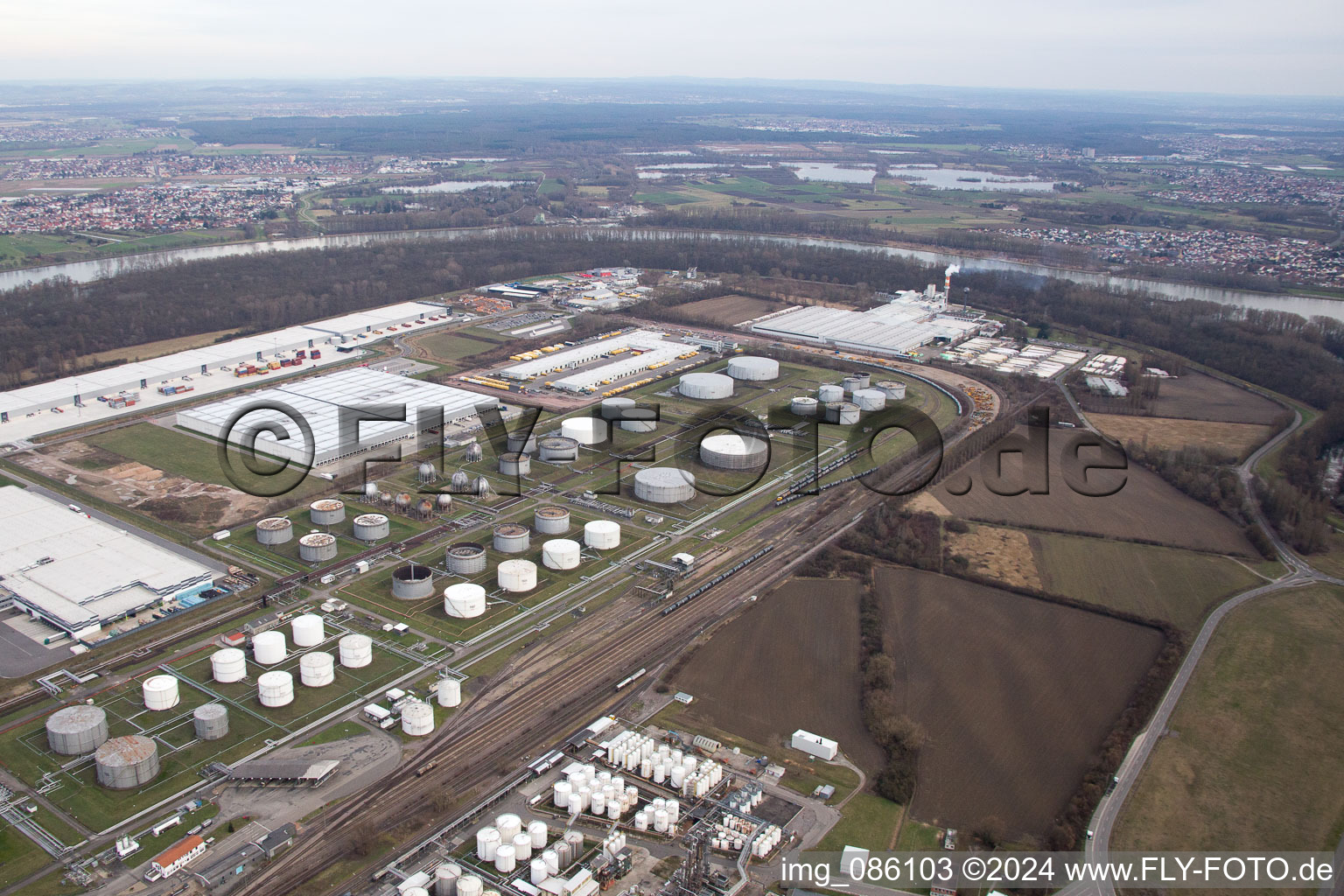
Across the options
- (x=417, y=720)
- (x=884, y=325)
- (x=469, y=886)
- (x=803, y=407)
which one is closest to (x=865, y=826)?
(x=469, y=886)

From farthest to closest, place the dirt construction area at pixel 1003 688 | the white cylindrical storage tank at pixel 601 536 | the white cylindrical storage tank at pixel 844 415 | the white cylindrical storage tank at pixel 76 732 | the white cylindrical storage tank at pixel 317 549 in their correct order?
the white cylindrical storage tank at pixel 844 415 < the white cylindrical storage tank at pixel 601 536 < the white cylindrical storage tank at pixel 317 549 < the white cylindrical storage tank at pixel 76 732 < the dirt construction area at pixel 1003 688

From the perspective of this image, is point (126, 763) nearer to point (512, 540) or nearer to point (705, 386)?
point (512, 540)

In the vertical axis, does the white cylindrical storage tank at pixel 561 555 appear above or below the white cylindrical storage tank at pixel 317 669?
above

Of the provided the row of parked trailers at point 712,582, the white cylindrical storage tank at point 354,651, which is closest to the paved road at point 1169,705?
the row of parked trailers at point 712,582

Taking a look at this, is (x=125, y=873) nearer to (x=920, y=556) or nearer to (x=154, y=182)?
(x=920, y=556)

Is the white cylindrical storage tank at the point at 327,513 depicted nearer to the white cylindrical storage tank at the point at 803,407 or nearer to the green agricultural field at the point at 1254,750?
the white cylindrical storage tank at the point at 803,407

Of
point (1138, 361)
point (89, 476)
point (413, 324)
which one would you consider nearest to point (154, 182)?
point (413, 324)

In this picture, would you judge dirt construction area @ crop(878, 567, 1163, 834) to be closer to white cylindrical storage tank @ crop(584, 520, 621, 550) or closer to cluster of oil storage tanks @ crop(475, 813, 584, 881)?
cluster of oil storage tanks @ crop(475, 813, 584, 881)
